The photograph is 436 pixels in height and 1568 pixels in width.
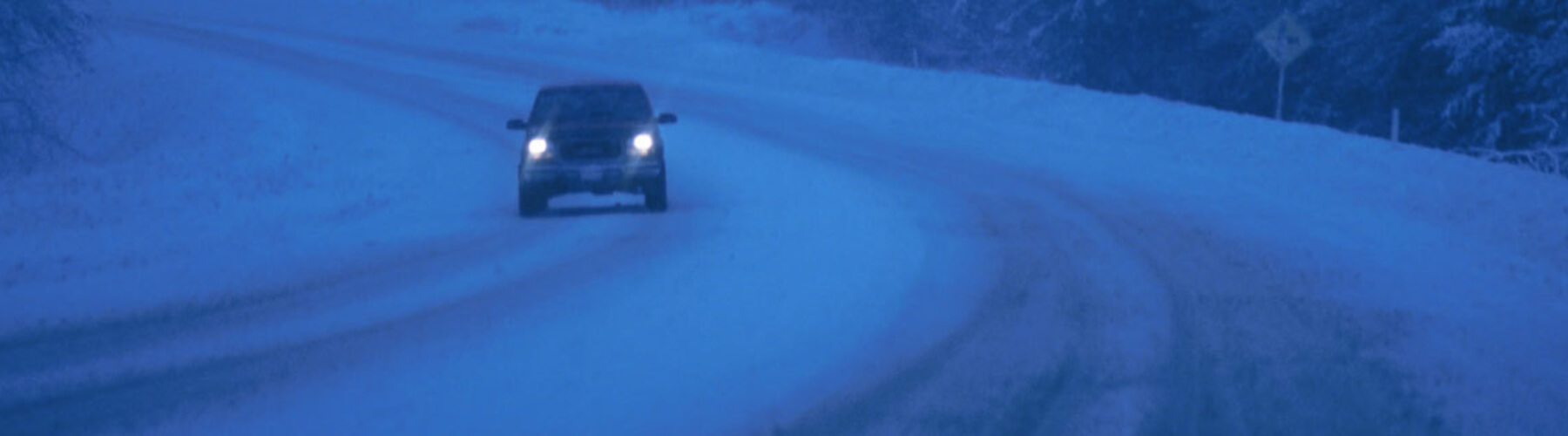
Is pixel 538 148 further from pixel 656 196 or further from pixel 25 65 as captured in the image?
pixel 25 65

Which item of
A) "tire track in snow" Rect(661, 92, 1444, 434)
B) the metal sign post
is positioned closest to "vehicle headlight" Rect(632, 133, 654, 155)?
"tire track in snow" Rect(661, 92, 1444, 434)

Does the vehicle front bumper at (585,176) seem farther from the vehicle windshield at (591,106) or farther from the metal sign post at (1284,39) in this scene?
the metal sign post at (1284,39)

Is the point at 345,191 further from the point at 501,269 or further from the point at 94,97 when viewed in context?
the point at 94,97

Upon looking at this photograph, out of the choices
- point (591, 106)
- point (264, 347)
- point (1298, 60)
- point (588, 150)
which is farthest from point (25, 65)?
point (1298, 60)

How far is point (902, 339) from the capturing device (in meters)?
7.91

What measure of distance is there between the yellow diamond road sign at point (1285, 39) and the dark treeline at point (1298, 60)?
14.9 ft

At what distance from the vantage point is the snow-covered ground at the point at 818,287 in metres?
6.53

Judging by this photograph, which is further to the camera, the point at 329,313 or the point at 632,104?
the point at 632,104

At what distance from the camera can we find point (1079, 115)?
24.3 metres

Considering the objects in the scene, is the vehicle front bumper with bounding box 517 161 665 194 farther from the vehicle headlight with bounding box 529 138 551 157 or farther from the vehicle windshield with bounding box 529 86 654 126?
the vehicle windshield with bounding box 529 86 654 126

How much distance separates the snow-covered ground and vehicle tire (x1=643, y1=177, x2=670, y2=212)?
495mm

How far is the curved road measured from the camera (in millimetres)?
6289

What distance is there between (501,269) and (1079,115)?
15278 millimetres

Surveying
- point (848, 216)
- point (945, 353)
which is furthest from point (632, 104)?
point (945, 353)
